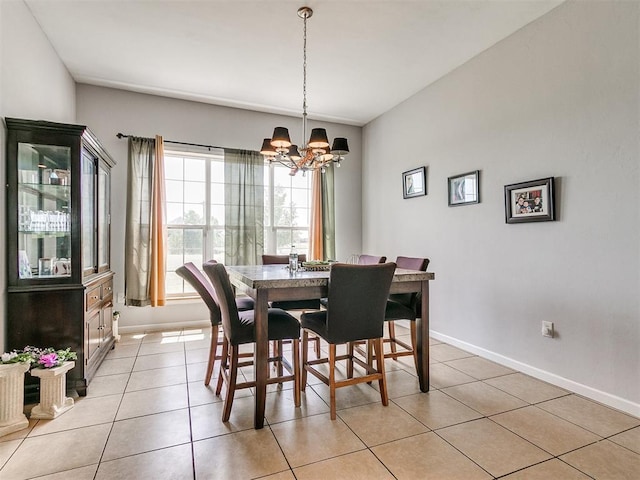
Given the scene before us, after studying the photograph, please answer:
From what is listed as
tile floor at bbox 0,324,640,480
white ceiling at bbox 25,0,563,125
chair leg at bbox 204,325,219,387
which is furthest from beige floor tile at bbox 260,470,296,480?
white ceiling at bbox 25,0,563,125

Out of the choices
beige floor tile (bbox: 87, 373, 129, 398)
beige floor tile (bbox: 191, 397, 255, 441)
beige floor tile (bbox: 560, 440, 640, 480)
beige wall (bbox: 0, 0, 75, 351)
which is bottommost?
beige floor tile (bbox: 560, 440, 640, 480)

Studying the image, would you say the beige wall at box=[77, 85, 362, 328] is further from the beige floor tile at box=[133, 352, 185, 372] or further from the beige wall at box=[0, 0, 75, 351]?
the beige floor tile at box=[133, 352, 185, 372]

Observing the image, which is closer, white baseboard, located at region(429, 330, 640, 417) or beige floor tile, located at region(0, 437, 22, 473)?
beige floor tile, located at region(0, 437, 22, 473)

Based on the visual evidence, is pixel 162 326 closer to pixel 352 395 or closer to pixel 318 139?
pixel 352 395

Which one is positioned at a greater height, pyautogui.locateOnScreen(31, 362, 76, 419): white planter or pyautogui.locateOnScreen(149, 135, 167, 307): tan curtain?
pyautogui.locateOnScreen(149, 135, 167, 307): tan curtain

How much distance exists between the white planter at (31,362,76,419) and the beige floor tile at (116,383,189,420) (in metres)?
0.37

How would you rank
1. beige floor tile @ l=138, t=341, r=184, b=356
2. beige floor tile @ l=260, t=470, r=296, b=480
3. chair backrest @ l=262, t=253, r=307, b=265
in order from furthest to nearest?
chair backrest @ l=262, t=253, r=307, b=265, beige floor tile @ l=138, t=341, r=184, b=356, beige floor tile @ l=260, t=470, r=296, b=480

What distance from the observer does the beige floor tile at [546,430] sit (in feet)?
6.10

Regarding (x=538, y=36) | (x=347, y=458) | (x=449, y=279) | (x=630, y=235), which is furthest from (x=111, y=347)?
(x=538, y=36)

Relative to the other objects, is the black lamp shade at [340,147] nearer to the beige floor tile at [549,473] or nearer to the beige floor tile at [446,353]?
the beige floor tile at [446,353]

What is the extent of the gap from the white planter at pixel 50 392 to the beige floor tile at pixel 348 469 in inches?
64.2

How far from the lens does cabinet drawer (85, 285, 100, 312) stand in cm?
258

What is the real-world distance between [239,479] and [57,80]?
3.74 metres

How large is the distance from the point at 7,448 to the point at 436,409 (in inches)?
97.1
